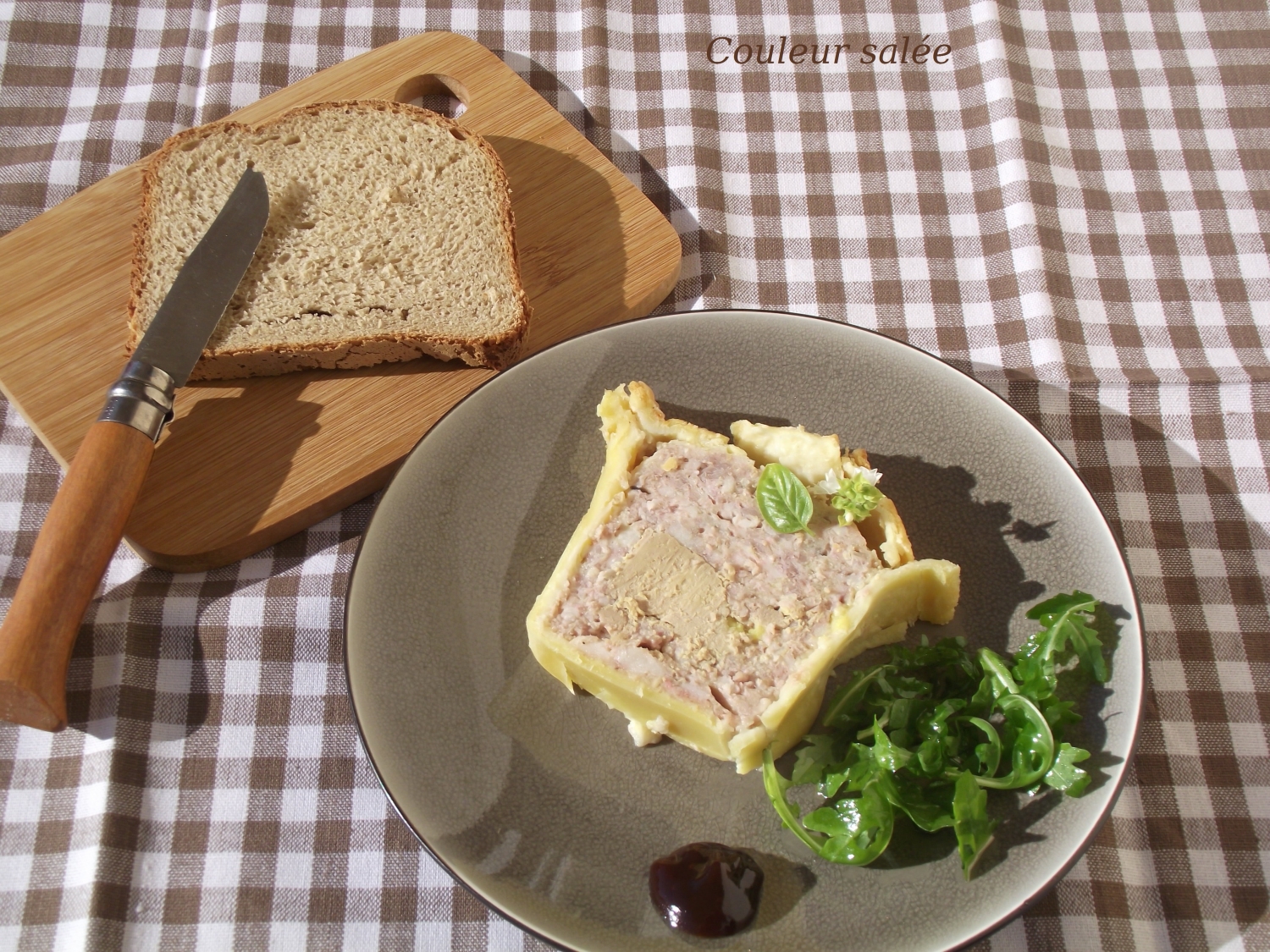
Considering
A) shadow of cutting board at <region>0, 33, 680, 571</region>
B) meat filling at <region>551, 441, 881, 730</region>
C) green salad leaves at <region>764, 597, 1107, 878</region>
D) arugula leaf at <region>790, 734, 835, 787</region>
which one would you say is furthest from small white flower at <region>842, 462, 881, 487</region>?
shadow of cutting board at <region>0, 33, 680, 571</region>

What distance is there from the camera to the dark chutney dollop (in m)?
2.34

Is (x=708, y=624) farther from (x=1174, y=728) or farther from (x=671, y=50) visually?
(x=671, y=50)

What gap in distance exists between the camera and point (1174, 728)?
293 centimetres

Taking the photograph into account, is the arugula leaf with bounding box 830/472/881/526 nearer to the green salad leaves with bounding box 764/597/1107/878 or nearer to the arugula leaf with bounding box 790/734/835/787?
the green salad leaves with bounding box 764/597/1107/878

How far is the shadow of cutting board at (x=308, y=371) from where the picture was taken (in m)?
3.06

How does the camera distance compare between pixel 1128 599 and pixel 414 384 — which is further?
pixel 414 384

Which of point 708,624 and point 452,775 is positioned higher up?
point 708,624

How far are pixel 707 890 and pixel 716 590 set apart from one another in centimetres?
74

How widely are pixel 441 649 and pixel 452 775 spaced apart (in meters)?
0.35

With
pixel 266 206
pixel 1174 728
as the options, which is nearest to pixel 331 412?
pixel 266 206

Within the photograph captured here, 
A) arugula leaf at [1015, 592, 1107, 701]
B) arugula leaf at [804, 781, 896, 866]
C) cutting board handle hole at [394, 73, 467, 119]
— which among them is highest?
cutting board handle hole at [394, 73, 467, 119]

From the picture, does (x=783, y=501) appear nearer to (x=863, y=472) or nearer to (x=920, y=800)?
(x=863, y=472)

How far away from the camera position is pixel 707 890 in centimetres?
236

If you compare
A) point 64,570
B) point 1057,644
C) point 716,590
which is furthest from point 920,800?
point 64,570
